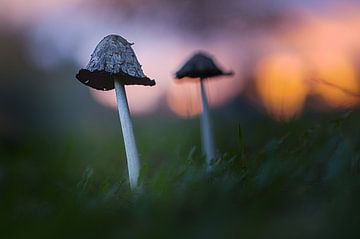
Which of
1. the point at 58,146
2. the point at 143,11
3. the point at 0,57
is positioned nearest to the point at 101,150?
the point at 58,146

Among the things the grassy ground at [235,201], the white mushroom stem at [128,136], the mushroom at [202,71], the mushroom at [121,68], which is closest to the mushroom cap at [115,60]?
the mushroom at [121,68]

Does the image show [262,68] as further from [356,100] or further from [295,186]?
[295,186]

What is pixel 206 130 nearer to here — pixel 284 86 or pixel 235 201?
pixel 284 86

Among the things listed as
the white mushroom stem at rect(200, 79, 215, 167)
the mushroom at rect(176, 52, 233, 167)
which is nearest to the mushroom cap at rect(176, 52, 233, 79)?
the mushroom at rect(176, 52, 233, 167)

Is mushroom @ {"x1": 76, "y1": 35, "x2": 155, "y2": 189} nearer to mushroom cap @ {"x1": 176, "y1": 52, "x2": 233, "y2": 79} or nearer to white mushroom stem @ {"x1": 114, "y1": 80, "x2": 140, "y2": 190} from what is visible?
white mushroom stem @ {"x1": 114, "y1": 80, "x2": 140, "y2": 190}

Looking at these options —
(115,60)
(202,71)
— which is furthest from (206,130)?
(115,60)
